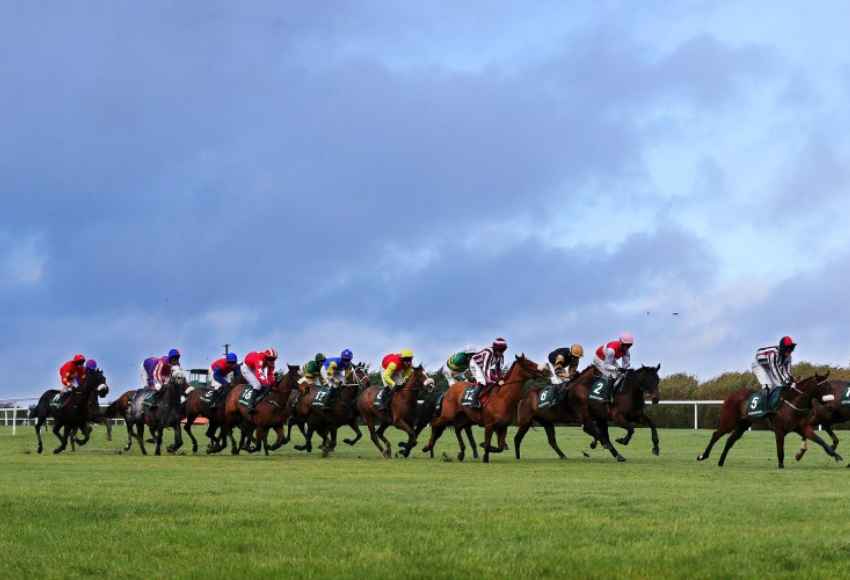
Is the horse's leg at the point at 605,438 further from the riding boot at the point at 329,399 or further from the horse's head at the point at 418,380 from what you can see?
the riding boot at the point at 329,399

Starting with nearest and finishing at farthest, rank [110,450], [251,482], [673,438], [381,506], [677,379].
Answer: [381,506] < [251,482] < [110,450] < [673,438] < [677,379]

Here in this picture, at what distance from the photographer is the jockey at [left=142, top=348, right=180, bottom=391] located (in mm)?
28516

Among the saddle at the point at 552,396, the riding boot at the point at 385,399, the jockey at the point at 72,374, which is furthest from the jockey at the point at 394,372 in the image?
the jockey at the point at 72,374

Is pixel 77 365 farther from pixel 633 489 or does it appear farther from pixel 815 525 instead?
pixel 815 525

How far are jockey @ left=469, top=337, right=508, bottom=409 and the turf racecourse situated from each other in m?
5.60

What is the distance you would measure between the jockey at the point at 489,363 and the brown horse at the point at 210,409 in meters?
6.12

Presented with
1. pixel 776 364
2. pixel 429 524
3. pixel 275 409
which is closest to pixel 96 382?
pixel 275 409

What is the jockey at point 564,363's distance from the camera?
23.2 metres

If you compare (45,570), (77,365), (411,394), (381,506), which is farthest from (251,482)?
(77,365)

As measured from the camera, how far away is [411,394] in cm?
2470

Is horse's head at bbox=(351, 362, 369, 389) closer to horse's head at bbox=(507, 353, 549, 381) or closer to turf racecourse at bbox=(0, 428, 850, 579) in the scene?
horse's head at bbox=(507, 353, 549, 381)

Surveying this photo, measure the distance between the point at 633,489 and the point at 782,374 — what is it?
288 inches

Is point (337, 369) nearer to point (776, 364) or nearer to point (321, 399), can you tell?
point (321, 399)

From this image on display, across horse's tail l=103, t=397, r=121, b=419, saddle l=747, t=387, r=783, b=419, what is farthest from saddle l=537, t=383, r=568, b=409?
horse's tail l=103, t=397, r=121, b=419
